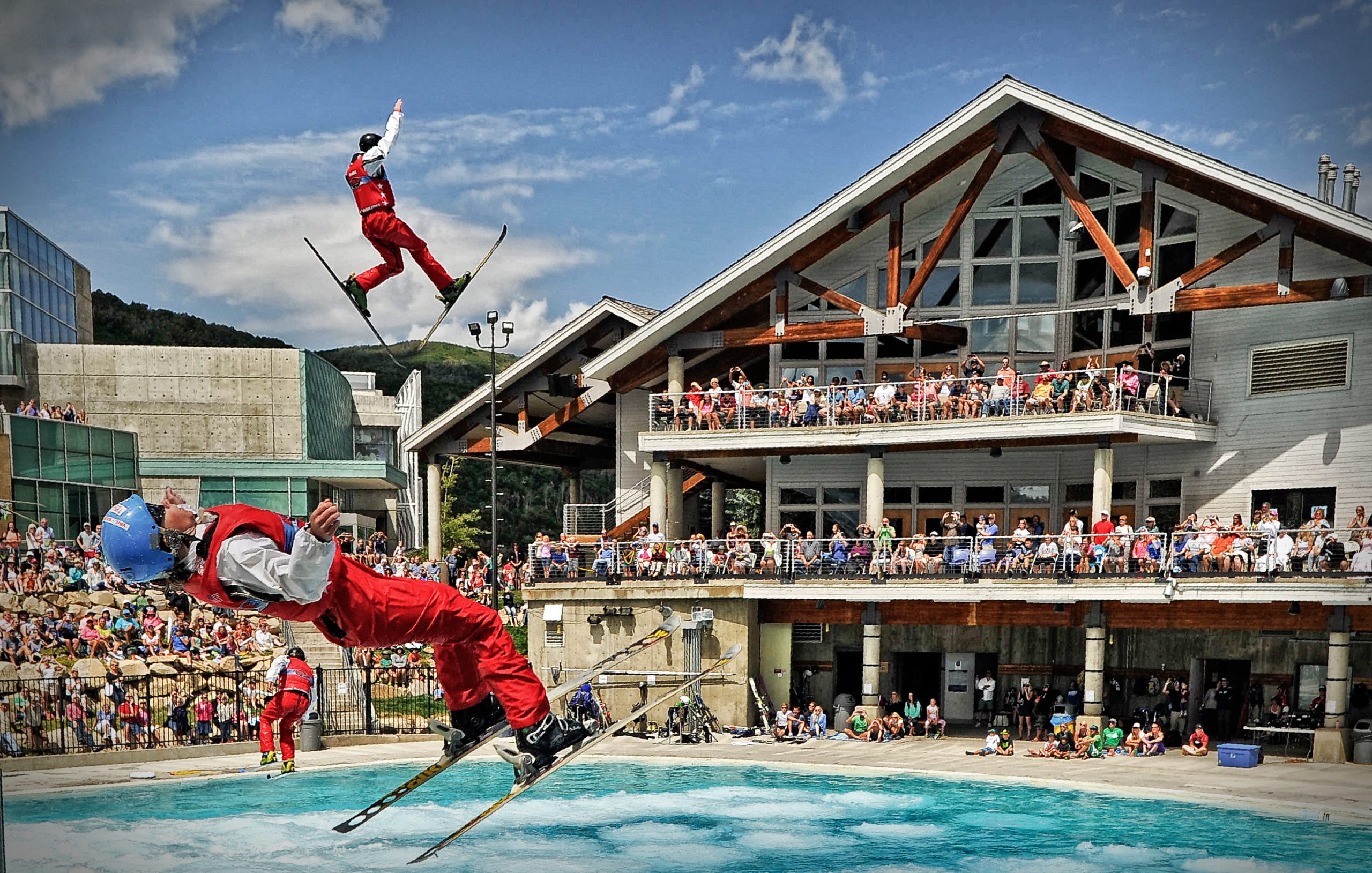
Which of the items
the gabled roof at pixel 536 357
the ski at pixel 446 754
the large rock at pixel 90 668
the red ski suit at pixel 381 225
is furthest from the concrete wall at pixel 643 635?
the red ski suit at pixel 381 225

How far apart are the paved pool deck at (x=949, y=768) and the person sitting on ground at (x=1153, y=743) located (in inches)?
10.3

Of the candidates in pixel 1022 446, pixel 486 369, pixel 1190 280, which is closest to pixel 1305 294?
pixel 1190 280

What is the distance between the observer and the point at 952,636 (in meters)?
28.4

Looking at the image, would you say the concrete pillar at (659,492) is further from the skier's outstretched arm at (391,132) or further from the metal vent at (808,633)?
the skier's outstretched arm at (391,132)

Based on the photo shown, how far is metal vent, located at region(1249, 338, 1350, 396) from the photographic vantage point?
24.1 m

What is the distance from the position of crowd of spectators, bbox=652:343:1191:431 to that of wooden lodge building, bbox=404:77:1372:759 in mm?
114

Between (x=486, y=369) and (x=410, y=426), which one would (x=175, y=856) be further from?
(x=486, y=369)

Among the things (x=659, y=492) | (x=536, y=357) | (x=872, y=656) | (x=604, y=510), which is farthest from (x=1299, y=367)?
(x=536, y=357)

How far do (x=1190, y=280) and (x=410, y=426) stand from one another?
19377 mm

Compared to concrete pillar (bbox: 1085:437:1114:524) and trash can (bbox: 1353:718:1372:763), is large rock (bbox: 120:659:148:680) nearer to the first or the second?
concrete pillar (bbox: 1085:437:1114:524)

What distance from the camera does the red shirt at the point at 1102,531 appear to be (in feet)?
77.7

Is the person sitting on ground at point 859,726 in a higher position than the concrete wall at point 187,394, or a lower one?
lower

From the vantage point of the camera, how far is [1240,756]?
21.1 m

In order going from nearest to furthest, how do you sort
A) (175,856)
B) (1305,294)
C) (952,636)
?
(175,856), (1305,294), (952,636)
